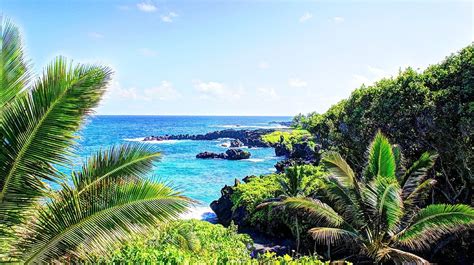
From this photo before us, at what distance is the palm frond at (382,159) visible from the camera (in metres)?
11.4

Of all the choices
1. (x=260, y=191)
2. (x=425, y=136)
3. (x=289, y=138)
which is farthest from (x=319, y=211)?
(x=289, y=138)

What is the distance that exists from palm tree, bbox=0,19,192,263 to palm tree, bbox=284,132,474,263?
275 inches

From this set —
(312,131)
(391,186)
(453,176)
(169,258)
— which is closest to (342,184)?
(391,186)

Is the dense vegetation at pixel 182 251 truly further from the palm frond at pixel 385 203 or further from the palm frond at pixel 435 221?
the palm frond at pixel 435 221

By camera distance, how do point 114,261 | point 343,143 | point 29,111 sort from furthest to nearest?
point 343,143, point 114,261, point 29,111

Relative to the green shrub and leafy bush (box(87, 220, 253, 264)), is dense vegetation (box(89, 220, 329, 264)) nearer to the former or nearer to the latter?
leafy bush (box(87, 220, 253, 264))

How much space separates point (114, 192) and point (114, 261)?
2.55m

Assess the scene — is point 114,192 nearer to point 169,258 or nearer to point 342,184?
point 169,258

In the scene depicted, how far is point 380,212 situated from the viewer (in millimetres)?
10609

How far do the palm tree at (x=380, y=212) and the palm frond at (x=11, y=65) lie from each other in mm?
8075

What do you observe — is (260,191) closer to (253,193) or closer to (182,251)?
(253,193)

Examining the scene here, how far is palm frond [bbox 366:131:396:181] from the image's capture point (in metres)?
11.4

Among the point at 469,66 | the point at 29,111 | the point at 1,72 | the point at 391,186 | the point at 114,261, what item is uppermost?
the point at 469,66

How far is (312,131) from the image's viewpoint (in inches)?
1039
